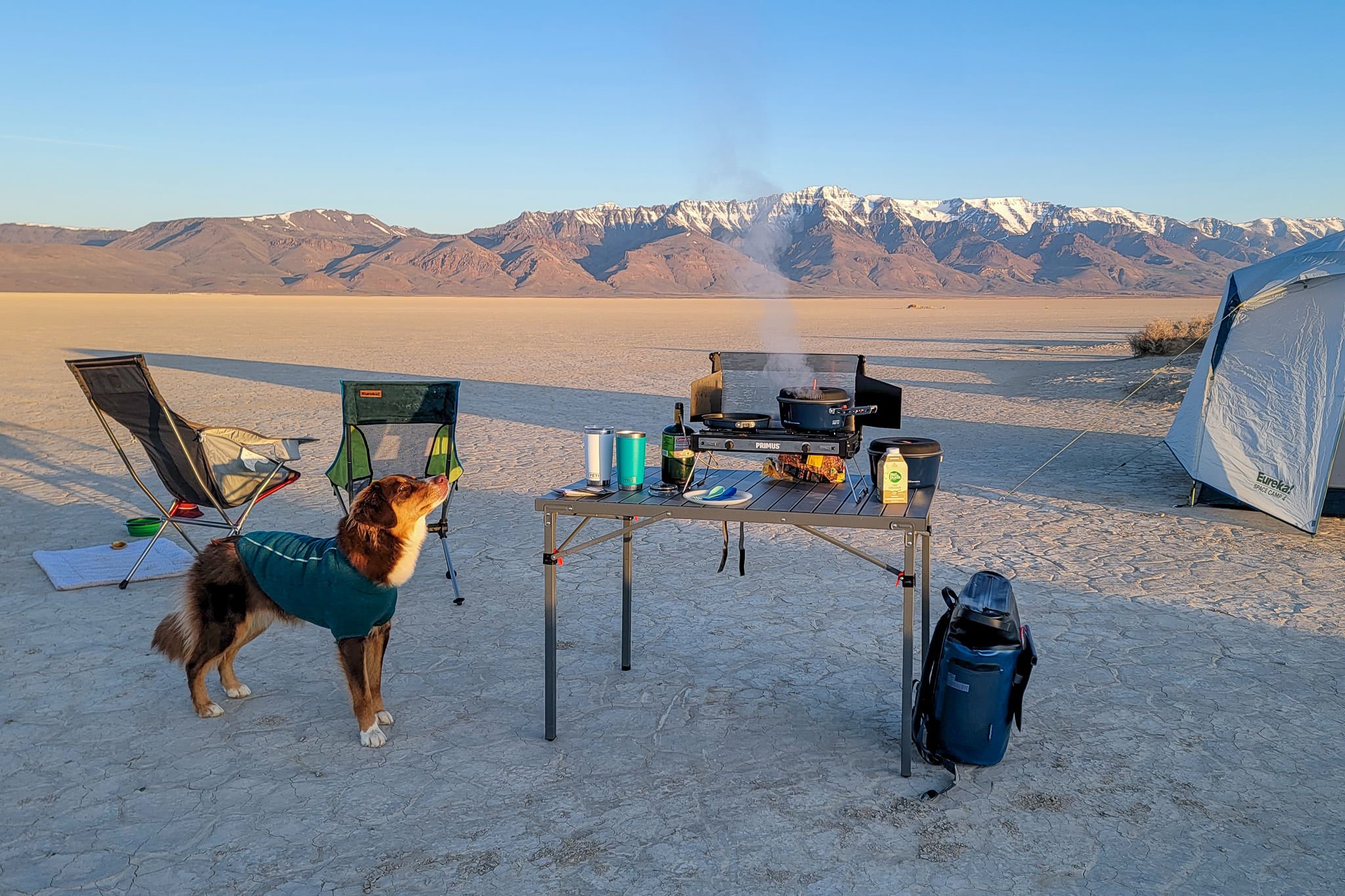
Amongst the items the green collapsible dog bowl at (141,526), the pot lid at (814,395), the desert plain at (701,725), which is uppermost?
the pot lid at (814,395)

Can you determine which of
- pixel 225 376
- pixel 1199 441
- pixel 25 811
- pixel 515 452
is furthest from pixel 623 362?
pixel 25 811

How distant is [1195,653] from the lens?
489 centimetres

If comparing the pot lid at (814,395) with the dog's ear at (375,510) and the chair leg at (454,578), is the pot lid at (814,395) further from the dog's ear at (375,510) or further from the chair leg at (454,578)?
the chair leg at (454,578)

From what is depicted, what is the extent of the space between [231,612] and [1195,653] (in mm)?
4255

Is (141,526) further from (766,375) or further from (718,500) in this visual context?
(718,500)

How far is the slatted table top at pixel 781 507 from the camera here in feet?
11.8

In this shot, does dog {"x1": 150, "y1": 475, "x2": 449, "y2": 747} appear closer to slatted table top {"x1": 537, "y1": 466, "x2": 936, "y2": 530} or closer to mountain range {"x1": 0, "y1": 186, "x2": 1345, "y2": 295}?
slatted table top {"x1": 537, "y1": 466, "x2": 936, "y2": 530}

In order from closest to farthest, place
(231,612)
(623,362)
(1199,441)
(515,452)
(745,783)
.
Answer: (745,783) < (231,612) < (1199,441) < (515,452) < (623,362)

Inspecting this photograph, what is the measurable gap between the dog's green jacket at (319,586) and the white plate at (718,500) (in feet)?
3.80

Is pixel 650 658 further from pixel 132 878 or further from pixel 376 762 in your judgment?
pixel 132 878

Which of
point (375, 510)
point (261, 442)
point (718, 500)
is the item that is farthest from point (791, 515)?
point (261, 442)

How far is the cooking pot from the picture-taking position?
4.04 metres

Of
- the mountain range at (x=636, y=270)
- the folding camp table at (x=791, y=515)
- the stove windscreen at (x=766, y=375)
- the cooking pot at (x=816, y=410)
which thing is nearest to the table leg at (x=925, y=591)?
the folding camp table at (x=791, y=515)

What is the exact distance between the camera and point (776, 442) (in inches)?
157
